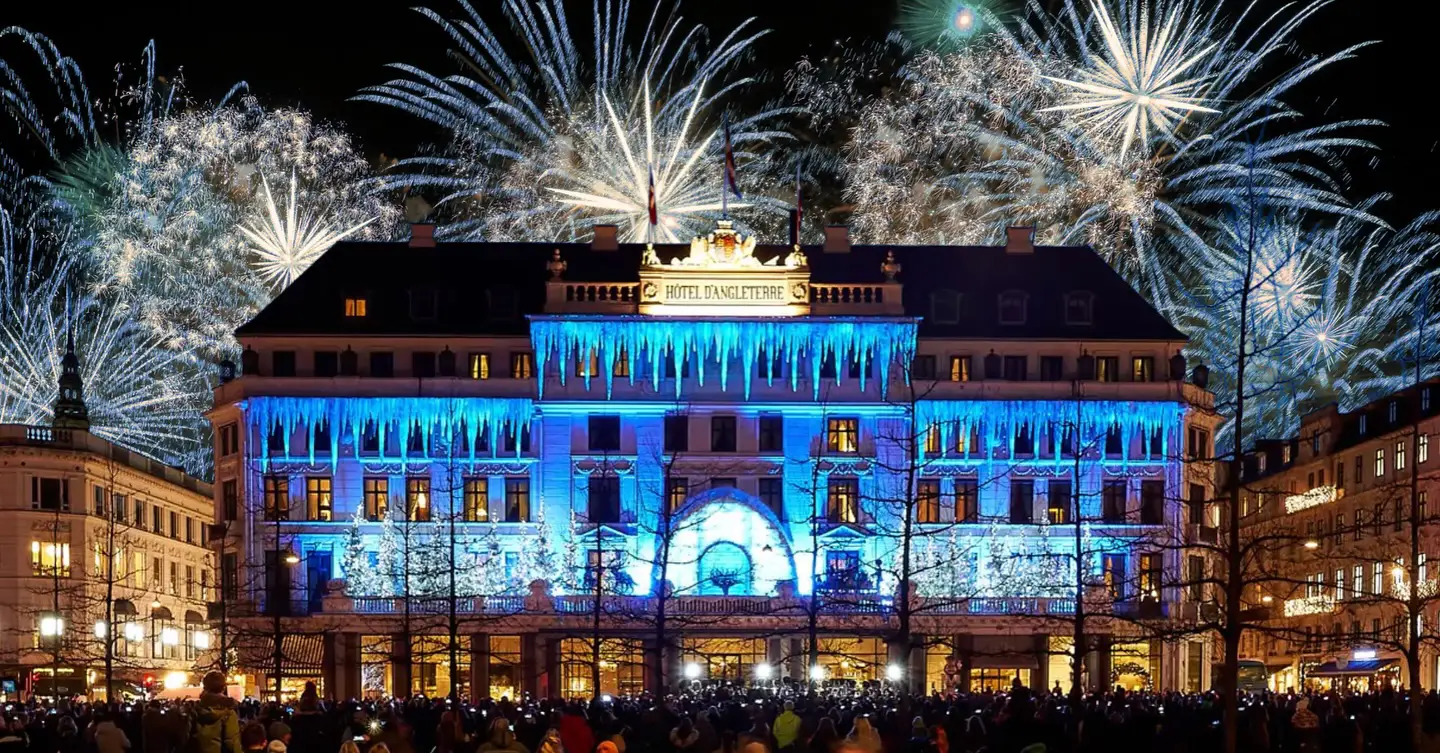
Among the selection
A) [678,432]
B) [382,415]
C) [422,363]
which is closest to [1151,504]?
[678,432]

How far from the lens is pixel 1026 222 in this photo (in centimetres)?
11869

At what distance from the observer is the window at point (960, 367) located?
112438 millimetres

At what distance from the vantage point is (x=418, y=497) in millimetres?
112188

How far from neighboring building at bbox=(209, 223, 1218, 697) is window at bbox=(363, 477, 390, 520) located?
0.35ft

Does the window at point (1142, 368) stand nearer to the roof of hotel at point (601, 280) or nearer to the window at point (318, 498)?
the roof of hotel at point (601, 280)

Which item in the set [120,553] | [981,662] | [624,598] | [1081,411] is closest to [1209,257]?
[1081,411]

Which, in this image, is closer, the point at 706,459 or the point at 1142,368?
the point at 706,459

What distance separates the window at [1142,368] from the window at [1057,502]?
596cm

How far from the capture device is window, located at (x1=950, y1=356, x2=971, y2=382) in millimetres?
112438

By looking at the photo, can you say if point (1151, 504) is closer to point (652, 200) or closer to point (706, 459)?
point (706, 459)

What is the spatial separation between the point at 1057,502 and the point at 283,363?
36704mm

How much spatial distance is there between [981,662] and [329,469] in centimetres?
3125

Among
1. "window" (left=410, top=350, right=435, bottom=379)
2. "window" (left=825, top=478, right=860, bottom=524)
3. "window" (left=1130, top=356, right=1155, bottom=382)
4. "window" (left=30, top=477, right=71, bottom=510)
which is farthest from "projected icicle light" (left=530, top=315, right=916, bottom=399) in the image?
"window" (left=30, top=477, right=71, bottom=510)

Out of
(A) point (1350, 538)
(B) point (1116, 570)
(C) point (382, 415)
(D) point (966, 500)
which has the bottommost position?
(B) point (1116, 570)
